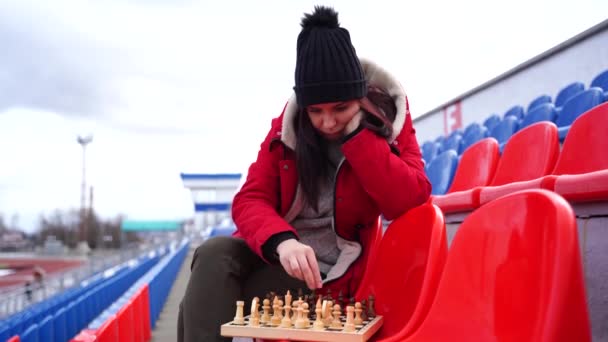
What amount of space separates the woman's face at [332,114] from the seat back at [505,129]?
2813 mm

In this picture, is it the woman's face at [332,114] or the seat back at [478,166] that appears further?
the seat back at [478,166]

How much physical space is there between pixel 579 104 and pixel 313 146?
7.68 ft

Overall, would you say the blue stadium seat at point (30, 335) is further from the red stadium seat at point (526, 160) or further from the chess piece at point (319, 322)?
the red stadium seat at point (526, 160)

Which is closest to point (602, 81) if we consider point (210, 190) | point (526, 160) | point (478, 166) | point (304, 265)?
point (478, 166)

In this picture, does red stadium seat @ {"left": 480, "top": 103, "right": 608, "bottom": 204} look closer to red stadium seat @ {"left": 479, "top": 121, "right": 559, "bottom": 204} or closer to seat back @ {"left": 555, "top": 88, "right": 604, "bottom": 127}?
red stadium seat @ {"left": 479, "top": 121, "right": 559, "bottom": 204}

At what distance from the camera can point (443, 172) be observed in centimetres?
362

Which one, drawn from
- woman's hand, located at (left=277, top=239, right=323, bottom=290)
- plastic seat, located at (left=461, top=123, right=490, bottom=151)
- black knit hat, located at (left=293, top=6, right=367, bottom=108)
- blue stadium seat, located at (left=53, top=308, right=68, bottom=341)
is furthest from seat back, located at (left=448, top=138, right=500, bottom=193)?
blue stadium seat, located at (left=53, top=308, right=68, bottom=341)

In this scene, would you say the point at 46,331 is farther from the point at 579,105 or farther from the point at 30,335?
the point at 579,105

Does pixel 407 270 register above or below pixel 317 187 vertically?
below

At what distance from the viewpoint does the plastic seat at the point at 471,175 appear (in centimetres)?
224

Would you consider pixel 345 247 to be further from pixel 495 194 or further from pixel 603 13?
pixel 603 13

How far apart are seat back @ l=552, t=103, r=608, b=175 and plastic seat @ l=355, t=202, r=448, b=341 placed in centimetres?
74

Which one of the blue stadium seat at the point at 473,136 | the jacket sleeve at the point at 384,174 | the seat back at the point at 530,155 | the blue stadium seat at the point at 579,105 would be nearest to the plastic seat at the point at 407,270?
the jacket sleeve at the point at 384,174

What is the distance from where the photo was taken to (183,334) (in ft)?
4.60
